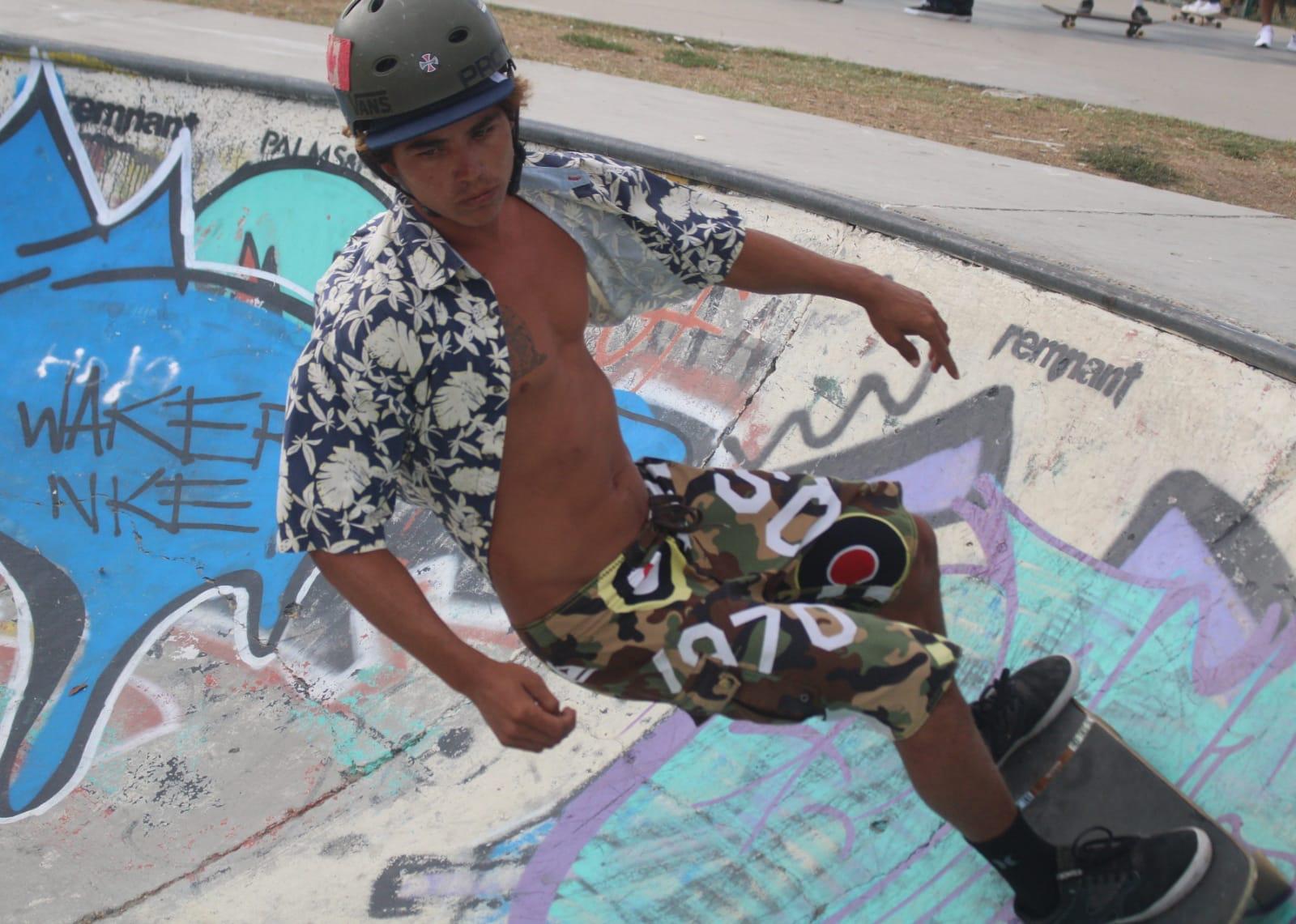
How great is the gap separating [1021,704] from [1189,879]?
1.76 feet

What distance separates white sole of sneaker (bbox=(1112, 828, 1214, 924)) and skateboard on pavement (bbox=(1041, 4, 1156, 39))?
44.2 feet

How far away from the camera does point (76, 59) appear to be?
6500mm

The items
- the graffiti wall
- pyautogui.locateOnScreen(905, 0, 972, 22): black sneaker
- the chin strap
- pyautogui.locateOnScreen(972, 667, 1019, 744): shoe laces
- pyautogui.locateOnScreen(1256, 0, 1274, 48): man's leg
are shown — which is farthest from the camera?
pyautogui.locateOnScreen(905, 0, 972, 22): black sneaker

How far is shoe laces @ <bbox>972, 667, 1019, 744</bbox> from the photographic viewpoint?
9.15 ft

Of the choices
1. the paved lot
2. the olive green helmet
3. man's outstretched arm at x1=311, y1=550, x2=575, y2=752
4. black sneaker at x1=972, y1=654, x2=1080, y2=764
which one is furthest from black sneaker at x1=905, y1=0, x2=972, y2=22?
man's outstretched arm at x1=311, y1=550, x2=575, y2=752

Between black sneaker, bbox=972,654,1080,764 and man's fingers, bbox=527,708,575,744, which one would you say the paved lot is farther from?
man's fingers, bbox=527,708,575,744

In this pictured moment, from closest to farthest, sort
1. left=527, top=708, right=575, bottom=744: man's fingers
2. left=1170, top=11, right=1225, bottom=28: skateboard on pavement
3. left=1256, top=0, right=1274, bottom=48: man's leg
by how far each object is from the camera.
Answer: left=527, top=708, right=575, bottom=744: man's fingers, left=1256, top=0, right=1274, bottom=48: man's leg, left=1170, top=11, right=1225, bottom=28: skateboard on pavement

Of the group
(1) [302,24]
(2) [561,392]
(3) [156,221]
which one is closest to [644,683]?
(2) [561,392]

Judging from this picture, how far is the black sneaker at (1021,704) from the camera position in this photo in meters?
2.79

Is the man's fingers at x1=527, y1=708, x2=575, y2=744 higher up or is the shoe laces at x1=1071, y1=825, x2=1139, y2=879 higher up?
the man's fingers at x1=527, y1=708, x2=575, y2=744

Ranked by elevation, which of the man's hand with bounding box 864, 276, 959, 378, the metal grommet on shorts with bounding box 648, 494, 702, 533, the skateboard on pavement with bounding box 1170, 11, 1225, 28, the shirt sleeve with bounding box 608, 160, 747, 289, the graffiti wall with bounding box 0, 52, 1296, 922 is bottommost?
the graffiti wall with bounding box 0, 52, 1296, 922

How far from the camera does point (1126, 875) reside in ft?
8.13

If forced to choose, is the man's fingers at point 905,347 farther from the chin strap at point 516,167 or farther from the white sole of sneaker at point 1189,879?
the white sole of sneaker at point 1189,879

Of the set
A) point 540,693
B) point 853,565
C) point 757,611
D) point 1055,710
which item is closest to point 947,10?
point 1055,710
